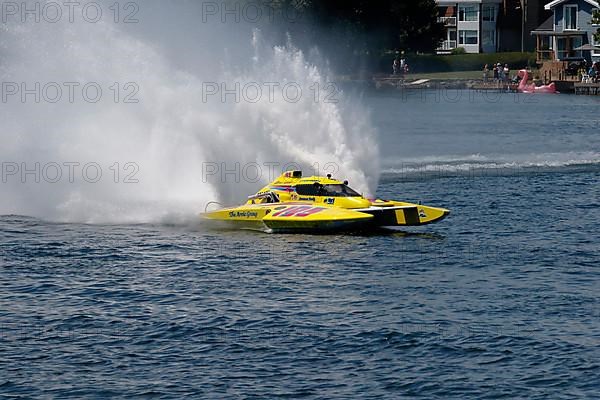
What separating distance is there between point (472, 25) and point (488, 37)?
2405 mm

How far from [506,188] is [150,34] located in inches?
1152

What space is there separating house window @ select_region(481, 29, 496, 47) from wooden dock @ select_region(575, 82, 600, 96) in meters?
33.0

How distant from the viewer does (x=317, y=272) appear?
24078mm

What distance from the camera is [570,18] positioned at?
98.8 metres

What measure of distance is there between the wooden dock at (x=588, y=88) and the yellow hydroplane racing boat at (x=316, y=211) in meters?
61.3

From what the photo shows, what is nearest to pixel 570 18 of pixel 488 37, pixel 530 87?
pixel 530 87

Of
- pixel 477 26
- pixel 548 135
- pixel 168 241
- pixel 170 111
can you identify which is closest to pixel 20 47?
pixel 170 111

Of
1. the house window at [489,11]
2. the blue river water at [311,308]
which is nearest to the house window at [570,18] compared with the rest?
the house window at [489,11]

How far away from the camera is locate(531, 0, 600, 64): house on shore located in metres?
96.8

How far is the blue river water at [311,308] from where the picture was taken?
1734cm

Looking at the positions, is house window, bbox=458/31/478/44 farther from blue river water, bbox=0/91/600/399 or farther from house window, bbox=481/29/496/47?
Answer: blue river water, bbox=0/91/600/399

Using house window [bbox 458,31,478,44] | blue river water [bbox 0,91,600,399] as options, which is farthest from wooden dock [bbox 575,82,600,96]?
blue river water [bbox 0,91,600,399]

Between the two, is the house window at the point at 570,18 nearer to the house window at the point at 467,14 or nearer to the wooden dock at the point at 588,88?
the wooden dock at the point at 588,88

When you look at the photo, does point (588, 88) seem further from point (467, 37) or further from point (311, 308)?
point (311, 308)
